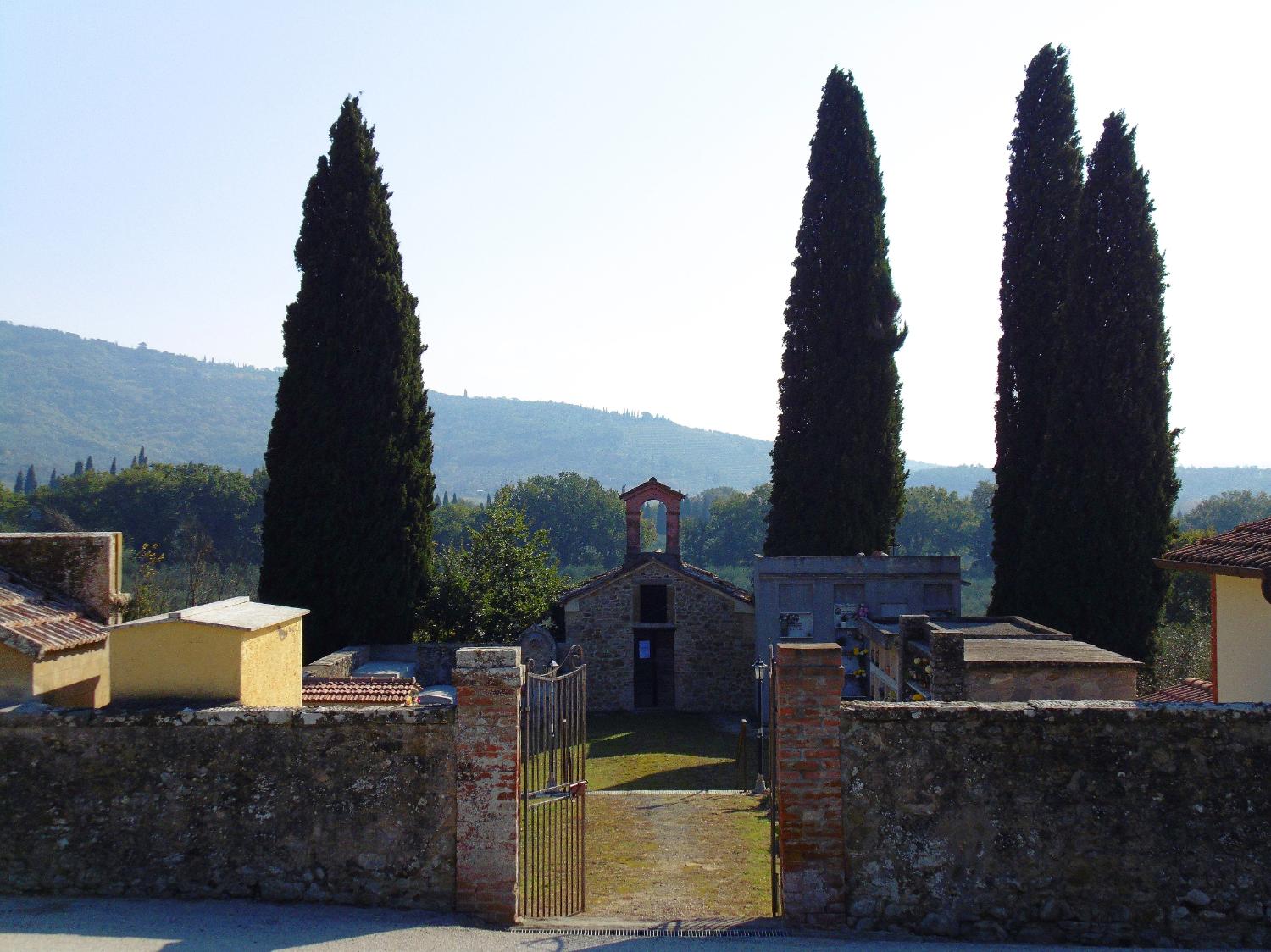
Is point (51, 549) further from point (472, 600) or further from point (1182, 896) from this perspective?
point (472, 600)

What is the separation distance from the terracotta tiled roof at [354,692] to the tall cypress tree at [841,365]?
14.1m

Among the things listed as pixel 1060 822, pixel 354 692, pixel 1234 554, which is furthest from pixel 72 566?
pixel 1234 554

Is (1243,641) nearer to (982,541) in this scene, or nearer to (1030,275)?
(1030,275)

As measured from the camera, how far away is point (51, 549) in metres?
12.6

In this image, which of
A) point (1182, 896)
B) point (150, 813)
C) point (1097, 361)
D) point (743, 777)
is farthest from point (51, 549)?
point (1097, 361)

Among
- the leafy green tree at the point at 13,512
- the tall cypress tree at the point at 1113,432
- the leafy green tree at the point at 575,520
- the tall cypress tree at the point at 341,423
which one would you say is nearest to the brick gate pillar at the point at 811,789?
the tall cypress tree at the point at 341,423

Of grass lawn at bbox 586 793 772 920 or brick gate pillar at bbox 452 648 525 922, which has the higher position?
brick gate pillar at bbox 452 648 525 922

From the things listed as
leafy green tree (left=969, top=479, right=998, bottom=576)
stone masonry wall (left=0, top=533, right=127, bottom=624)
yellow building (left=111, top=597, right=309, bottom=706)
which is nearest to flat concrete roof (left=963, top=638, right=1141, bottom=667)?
yellow building (left=111, top=597, right=309, bottom=706)

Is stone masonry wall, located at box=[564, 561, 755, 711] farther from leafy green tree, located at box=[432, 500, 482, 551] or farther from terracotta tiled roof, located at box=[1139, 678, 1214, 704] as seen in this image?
leafy green tree, located at box=[432, 500, 482, 551]

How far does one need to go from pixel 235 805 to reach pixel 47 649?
13.4ft

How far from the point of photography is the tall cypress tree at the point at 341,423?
2470cm

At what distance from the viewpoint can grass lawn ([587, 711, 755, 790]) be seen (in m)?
18.4

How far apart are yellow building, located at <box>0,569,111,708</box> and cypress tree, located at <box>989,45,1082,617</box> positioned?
21384 millimetres

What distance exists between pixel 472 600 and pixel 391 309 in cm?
818
